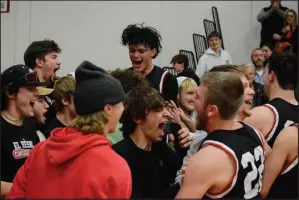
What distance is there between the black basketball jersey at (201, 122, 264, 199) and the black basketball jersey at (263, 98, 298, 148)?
0.52m

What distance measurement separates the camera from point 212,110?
2.26 m

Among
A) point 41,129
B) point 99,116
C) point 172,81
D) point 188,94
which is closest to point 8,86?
point 41,129

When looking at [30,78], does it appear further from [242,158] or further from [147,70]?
[242,158]

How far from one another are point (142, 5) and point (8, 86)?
757cm

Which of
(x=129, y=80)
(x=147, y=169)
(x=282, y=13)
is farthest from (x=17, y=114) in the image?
(x=282, y=13)

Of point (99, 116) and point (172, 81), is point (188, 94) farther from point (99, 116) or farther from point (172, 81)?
point (99, 116)

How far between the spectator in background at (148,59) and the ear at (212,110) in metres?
1.54

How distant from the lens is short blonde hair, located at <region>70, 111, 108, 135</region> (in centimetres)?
204

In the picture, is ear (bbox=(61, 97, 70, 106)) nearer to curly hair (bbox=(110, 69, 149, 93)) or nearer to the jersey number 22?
curly hair (bbox=(110, 69, 149, 93))

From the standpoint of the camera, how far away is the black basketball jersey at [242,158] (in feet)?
6.92

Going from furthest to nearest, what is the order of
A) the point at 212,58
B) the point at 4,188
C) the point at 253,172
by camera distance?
the point at 212,58, the point at 4,188, the point at 253,172

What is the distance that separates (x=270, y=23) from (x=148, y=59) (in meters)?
6.09

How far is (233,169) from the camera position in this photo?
2.09 meters

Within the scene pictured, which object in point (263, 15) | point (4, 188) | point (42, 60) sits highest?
point (263, 15)
